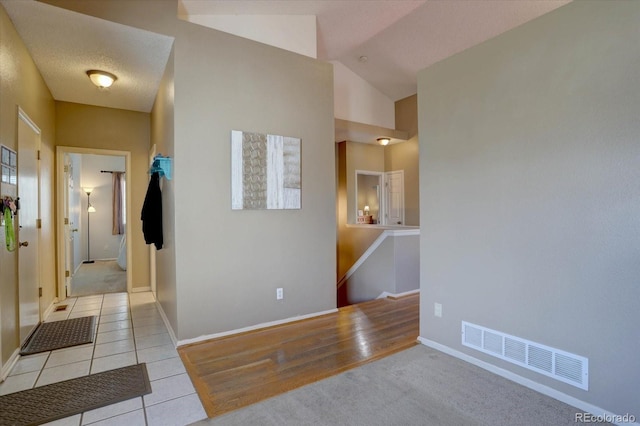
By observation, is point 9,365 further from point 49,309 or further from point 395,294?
point 395,294

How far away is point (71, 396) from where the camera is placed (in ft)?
6.86

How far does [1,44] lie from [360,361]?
3.68 m

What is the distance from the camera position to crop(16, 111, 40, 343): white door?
2.84 metres

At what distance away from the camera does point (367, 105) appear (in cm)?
688

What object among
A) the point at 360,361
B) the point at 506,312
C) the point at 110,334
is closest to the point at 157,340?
the point at 110,334

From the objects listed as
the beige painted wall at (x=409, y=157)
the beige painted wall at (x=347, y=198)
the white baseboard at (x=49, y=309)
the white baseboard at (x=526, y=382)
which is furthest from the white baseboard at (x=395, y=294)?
the white baseboard at (x=49, y=309)

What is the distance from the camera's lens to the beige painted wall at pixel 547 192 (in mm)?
1781

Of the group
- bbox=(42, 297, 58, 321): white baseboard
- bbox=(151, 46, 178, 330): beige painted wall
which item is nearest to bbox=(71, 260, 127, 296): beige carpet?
bbox=(42, 297, 58, 321): white baseboard

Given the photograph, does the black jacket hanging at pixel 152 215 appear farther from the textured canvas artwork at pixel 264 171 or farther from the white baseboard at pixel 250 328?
the white baseboard at pixel 250 328

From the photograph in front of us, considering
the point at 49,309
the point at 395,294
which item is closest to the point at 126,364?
the point at 49,309

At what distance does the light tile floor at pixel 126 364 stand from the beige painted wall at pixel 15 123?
267 millimetres

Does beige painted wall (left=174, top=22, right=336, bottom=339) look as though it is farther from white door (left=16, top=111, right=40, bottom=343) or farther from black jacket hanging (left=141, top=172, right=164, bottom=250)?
white door (left=16, top=111, right=40, bottom=343)

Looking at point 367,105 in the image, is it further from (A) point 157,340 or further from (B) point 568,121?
(A) point 157,340

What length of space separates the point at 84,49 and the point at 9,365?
2.82 metres
